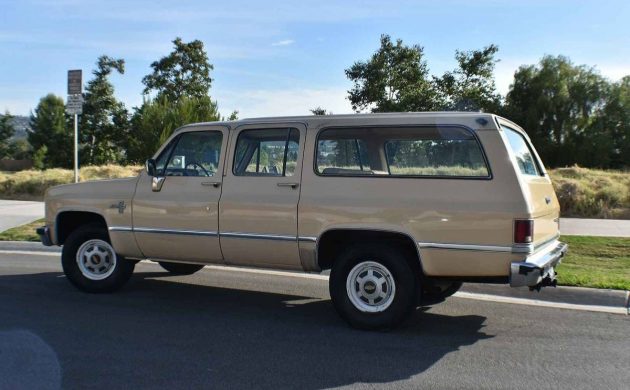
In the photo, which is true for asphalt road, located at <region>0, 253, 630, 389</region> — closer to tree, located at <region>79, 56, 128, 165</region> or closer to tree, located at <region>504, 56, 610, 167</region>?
tree, located at <region>504, 56, 610, 167</region>

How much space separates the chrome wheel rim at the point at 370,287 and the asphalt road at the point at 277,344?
11.0 inches

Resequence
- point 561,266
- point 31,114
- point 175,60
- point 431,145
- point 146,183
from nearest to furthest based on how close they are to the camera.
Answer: point 431,145 < point 146,183 < point 561,266 < point 175,60 < point 31,114

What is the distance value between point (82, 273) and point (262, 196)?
2681 millimetres

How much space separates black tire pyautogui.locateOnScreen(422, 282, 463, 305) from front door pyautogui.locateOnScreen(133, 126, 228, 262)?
2.30 meters

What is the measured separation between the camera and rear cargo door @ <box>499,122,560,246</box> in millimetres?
5297

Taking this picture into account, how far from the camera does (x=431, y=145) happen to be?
5602mm

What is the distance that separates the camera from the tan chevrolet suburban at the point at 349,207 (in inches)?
207

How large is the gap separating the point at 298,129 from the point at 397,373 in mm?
2665

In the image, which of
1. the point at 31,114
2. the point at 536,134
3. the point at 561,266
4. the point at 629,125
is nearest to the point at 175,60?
the point at 31,114

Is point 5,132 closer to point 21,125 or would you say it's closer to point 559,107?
point 21,125

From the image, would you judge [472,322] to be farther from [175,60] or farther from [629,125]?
[175,60]

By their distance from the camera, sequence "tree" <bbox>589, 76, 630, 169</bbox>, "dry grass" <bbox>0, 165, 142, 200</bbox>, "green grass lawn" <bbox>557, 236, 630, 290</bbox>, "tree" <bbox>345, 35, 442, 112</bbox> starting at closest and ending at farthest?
"green grass lawn" <bbox>557, 236, 630, 290</bbox>, "dry grass" <bbox>0, 165, 142, 200</bbox>, "tree" <bbox>345, 35, 442, 112</bbox>, "tree" <bbox>589, 76, 630, 169</bbox>

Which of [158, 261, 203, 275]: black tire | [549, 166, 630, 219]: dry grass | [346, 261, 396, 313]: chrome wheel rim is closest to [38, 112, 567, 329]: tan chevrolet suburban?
[346, 261, 396, 313]: chrome wheel rim

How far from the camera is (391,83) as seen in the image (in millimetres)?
39438
